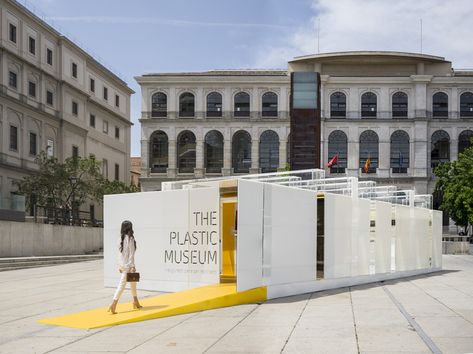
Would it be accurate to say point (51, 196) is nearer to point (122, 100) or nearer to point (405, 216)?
point (122, 100)

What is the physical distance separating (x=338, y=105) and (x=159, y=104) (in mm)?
22667

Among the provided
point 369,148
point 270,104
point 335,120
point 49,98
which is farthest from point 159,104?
point 369,148

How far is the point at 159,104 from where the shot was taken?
79.6 meters

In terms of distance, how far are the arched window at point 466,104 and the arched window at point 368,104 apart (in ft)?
35.4

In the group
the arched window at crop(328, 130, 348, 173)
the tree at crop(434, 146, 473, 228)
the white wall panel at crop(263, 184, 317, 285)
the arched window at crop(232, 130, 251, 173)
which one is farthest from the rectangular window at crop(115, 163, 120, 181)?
the white wall panel at crop(263, 184, 317, 285)

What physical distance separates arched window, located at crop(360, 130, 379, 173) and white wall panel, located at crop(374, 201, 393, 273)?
5720 cm

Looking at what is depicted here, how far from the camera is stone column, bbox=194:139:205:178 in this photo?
7856cm

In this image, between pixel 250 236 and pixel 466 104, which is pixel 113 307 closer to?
pixel 250 236

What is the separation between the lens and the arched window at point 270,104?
3113 inches

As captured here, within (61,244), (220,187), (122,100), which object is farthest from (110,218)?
(122,100)

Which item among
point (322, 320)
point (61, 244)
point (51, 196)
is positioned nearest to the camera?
point (322, 320)

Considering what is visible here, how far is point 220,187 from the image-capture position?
54.0 feet

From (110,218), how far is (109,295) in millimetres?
2986

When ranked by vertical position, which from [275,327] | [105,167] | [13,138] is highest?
[13,138]
